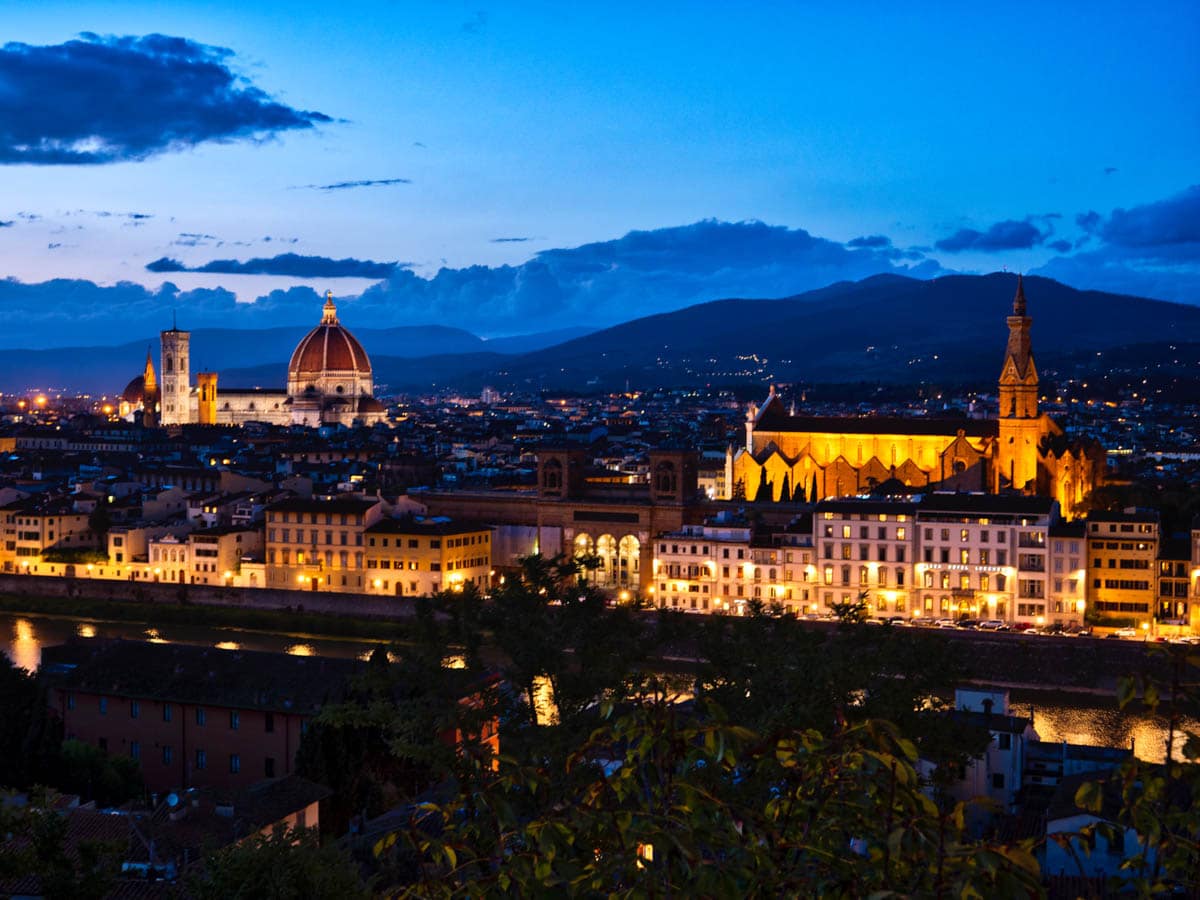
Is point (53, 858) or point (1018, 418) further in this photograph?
point (1018, 418)

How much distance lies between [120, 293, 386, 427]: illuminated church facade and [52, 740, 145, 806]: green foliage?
5909cm

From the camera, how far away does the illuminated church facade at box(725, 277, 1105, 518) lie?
3612 cm

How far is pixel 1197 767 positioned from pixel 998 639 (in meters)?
22.1

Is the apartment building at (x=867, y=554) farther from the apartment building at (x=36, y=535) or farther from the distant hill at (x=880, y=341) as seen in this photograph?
the distant hill at (x=880, y=341)

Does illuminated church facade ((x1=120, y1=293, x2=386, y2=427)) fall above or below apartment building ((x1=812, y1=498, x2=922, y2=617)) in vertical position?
above

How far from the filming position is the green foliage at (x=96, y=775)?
14211 millimetres

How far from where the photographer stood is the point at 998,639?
83.1ft

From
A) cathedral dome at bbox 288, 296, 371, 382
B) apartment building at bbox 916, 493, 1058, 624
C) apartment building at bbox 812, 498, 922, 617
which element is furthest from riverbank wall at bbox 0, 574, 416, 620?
cathedral dome at bbox 288, 296, 371, 382

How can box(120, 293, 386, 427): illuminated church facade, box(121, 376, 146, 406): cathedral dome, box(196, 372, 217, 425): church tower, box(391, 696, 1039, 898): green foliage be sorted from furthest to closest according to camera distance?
1. box(121, 376, 146, 406): cathedral dome
2. box(196, 372, 217, 425): church tower
3. box(120, 293, 386, 427): illuminated church facade
4. box(391, 696, 1039, 898): green foliage

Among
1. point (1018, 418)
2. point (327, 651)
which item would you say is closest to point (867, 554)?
point (327, 651)

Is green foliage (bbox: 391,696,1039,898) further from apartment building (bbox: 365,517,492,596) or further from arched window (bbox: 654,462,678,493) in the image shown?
arched window (bbox: 654,462,678,493)

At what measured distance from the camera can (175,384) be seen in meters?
81.8

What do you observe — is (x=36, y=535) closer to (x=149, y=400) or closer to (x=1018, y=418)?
(x=1018, y=418)

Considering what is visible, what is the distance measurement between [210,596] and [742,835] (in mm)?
29047
